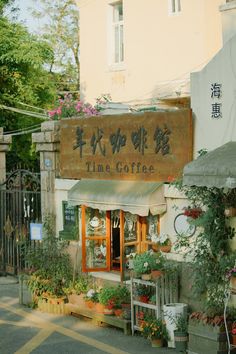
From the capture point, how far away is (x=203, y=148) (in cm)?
1036

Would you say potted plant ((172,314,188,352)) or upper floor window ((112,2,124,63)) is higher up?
upper floor window ((112,2,124,63))

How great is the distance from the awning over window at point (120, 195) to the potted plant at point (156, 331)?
1.69 m

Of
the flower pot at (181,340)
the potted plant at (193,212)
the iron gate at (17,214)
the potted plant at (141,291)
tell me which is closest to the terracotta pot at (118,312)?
the potted plant at (141,291)

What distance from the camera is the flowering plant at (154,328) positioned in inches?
400

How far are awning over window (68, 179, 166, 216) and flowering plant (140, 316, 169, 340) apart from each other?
167cm

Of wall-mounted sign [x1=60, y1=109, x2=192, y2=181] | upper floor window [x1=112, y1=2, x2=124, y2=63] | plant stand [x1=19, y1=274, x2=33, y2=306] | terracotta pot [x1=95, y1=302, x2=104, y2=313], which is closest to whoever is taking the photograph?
wall-mounted sign [x1=60, y1=109, x2=192, y2=181]

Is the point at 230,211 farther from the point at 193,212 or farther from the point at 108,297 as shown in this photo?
the point at 108,297

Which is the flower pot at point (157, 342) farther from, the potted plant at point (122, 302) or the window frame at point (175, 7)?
the window frame at point (175, 7)

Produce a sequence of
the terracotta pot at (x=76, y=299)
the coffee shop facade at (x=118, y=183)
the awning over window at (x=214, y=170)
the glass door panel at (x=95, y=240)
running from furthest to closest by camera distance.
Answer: the glass door panel at (x=95, y=240) < the terracotta pot at (x=76, y=299) < the coffee shop facade at (x=118, y=183) < the awning over window at (x=214, y=170)

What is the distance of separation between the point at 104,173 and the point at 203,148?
250 centimetres

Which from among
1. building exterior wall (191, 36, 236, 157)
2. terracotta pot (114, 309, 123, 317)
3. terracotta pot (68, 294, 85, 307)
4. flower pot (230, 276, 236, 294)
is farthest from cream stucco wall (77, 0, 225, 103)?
flower pot (230, 276, 236, 294)

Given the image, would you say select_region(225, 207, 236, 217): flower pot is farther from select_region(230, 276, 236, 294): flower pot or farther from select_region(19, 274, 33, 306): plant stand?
select_region(19, 274, 33, 306): plant stand

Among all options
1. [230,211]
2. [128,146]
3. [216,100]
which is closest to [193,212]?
[230,211]

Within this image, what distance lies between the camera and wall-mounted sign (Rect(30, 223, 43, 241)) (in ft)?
44.9
